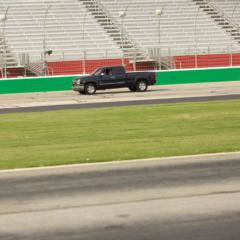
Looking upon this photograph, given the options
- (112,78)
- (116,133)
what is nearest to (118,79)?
(112,78)

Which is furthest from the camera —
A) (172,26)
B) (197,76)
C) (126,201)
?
(172,26)

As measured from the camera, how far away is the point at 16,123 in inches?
781

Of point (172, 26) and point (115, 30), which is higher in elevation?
point (172, 26)

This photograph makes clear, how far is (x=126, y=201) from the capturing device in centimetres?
883

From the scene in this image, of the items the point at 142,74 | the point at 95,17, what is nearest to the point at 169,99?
the point at 142,74

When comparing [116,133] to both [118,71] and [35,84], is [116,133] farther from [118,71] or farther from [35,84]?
[35,84]

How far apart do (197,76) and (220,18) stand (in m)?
12.4

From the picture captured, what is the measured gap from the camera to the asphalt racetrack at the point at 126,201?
730cm

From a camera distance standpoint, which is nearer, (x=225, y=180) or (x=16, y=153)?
(x=225, y=180)

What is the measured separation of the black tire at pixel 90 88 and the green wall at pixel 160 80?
198 inches

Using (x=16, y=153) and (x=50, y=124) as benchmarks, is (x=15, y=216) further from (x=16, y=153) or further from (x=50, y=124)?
(x=50, y=124)

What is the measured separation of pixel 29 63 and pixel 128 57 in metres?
8.09

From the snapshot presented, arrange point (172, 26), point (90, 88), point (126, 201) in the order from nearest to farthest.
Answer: point (126, 201)
point (90, 88)
point (172, 26)

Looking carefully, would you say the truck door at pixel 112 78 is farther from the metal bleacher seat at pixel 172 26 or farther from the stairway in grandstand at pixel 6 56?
the metal bleacher seat at pixel 172 26
